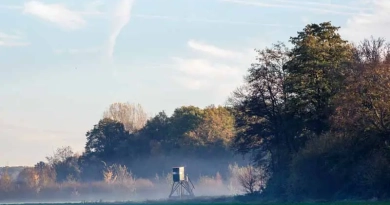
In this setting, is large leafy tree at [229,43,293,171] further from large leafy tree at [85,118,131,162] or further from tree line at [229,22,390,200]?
large leafy tree at [85,118,131,162]

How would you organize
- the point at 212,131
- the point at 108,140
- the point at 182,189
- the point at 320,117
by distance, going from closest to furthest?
the point at 320,117 → the point at 182,189 → the point at 212,131 → the point at 108,140

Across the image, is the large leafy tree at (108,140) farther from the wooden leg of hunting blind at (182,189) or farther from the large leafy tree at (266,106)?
the large leafy tree at (266,106)

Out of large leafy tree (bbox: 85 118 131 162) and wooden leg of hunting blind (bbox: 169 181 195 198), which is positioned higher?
large leafy tree (bbox: 85 118 131 162)

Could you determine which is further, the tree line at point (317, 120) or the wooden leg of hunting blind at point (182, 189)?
the wooden leg of hunting blind at point (182, 189)

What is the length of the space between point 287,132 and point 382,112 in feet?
55.4

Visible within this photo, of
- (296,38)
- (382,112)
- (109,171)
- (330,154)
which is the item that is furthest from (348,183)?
(109,171)

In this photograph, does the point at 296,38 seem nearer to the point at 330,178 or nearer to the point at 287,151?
the point at 287,151

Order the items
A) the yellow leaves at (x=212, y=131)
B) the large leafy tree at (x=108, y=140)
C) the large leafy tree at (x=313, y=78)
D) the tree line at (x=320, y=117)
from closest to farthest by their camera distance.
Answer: the tree line at (x=320, y=117) < the large leafy tree at (x=313, y=78) < the yellow leaves at (x=212, y=131) < the large leafy tree at (x=108, y=140)

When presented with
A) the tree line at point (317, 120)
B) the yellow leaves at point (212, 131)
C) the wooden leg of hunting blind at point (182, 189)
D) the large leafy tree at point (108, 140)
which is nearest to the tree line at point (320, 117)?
the tree line at point (317, 120)

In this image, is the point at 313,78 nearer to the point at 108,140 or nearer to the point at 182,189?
the point at 182,189

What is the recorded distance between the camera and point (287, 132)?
7056cm

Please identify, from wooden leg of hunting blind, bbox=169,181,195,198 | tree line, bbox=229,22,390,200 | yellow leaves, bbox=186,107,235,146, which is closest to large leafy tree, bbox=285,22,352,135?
tree line, bbox=229,22,390,200

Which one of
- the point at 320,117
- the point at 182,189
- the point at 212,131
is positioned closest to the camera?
the point at 320,117

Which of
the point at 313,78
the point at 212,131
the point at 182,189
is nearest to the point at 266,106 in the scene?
the point at 313,78
